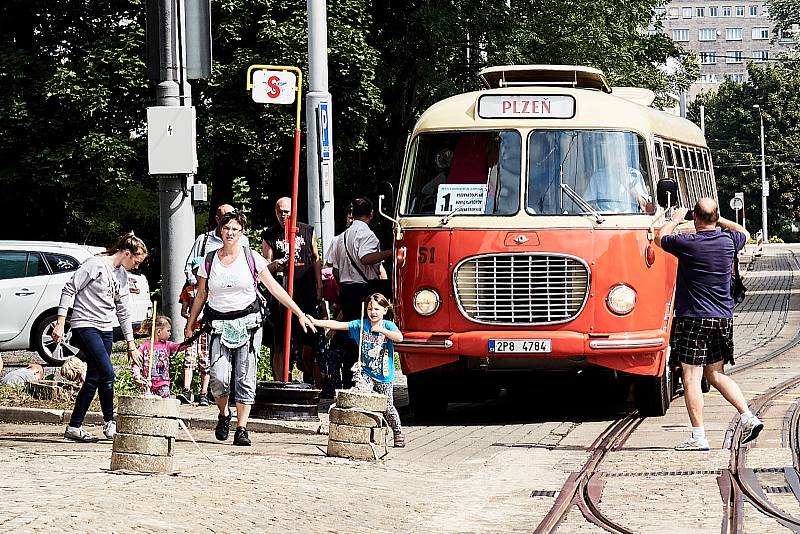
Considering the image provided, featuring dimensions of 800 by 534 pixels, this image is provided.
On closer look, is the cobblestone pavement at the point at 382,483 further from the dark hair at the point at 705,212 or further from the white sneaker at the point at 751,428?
the dark hair at the point at 705,212

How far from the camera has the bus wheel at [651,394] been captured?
13.5 m

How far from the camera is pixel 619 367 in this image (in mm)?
13016

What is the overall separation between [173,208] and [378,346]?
10.8ft

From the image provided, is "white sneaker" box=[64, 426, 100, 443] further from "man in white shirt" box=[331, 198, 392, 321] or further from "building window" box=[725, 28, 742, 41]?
"building window" box=[725, 28, 742, 41]

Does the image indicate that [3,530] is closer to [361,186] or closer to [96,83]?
[96,83]

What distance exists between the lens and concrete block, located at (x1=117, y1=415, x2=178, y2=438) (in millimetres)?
9469

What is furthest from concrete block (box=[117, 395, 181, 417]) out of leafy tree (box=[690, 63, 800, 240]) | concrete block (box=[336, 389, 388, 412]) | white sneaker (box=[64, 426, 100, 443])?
leafy tree (box=[690, 63, 800, 240])

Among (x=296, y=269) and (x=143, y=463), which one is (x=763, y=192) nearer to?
(x=296, y=269)

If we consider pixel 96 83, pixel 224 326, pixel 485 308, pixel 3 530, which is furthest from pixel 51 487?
pixel 96 83

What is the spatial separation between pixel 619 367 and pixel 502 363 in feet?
3.36

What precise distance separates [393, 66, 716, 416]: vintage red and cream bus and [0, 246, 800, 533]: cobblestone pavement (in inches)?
25.7

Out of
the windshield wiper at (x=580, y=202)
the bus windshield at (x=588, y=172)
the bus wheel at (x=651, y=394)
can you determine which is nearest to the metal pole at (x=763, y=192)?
the bus wheel at (x=651, y=394)

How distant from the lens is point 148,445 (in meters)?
9.45

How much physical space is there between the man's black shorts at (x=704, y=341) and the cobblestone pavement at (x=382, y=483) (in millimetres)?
694
